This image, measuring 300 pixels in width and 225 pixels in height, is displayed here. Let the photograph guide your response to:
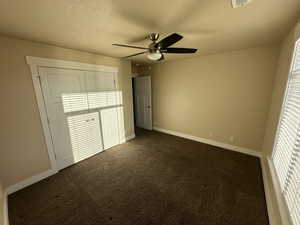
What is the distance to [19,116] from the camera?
1905 mm

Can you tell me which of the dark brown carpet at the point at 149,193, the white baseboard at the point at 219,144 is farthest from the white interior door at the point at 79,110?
the white baseboard at the point at 219,144

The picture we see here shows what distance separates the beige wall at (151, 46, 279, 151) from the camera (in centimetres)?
252

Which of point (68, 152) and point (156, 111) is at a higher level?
point (156, 111)

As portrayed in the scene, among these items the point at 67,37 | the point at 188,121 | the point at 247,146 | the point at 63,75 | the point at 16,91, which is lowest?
the point at 247,146

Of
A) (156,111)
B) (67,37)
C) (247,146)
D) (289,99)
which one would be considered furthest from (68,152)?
(247,146)

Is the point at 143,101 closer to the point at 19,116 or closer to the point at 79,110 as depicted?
the point at 79,110

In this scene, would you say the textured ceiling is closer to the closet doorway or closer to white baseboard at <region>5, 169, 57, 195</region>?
the closet doorway

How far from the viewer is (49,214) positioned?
1569 mm

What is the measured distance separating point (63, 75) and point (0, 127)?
3.85 ft

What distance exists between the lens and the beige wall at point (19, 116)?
178 centimetres

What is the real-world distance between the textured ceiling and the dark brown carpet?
2.30 m

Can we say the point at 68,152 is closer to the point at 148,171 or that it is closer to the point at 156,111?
the point at 148,171

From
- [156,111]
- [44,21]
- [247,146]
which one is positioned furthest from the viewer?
[156,111]

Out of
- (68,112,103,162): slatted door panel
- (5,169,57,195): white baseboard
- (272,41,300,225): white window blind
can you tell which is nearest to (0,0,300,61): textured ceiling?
(272,41,300,225): white window blind
